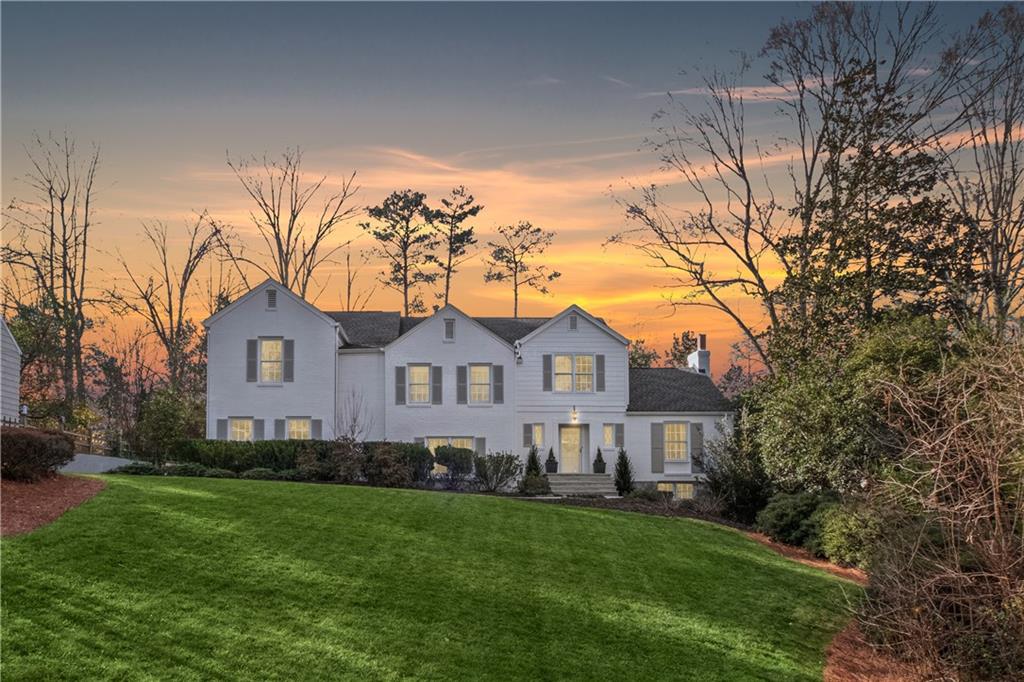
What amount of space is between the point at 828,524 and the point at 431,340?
18.4 meters

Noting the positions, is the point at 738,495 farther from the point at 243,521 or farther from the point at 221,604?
the point at 221,604

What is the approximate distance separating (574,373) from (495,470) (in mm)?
6997

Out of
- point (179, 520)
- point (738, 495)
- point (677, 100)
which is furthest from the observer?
point (677, 100)

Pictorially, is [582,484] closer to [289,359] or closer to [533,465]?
[533,465]

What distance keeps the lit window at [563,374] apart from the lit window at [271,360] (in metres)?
10.3

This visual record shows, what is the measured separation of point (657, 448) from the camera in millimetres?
37188

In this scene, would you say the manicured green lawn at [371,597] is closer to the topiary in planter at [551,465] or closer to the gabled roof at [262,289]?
the gabled roof at [262,289]

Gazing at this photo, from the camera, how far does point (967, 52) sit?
107ft

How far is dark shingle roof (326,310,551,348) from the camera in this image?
37031 mm

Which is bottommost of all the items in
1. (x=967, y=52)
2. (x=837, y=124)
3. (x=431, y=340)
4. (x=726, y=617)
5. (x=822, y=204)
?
(x=726, y=617)

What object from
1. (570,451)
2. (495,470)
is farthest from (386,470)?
(570,451)

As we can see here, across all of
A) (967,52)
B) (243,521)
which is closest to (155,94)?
(243,521)

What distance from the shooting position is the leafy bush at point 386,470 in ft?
85.8

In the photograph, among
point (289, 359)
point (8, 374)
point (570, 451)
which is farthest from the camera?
point (570, 451)
